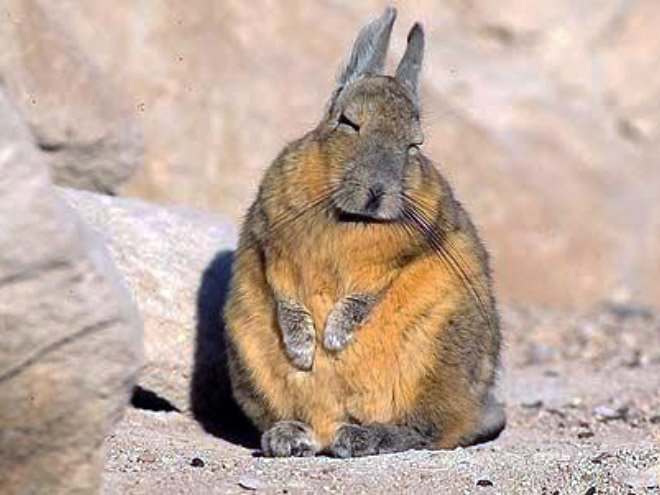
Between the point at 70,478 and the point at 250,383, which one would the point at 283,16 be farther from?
the point at 70,478

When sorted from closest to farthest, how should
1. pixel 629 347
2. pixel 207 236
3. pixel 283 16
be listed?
pixel 207 236, pixel 629 347, pixel 283 16

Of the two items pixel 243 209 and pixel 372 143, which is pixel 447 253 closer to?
pixel 372 143

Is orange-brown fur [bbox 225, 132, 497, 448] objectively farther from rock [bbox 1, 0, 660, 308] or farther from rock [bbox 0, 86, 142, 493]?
rock [bbox 1, 0, 660, 308]

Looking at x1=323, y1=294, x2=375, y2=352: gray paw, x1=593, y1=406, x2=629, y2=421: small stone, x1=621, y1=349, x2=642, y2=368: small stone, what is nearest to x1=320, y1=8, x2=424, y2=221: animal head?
x1=323, y1=294, x2=375, y2=352: gray paw

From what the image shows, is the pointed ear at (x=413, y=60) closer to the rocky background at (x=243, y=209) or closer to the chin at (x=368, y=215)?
the chin at (x=368, y=215)

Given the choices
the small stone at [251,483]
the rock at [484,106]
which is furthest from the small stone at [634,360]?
the small stone at [251,483]

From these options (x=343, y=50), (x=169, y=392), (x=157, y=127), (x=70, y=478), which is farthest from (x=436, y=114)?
(x=70, y=478)
